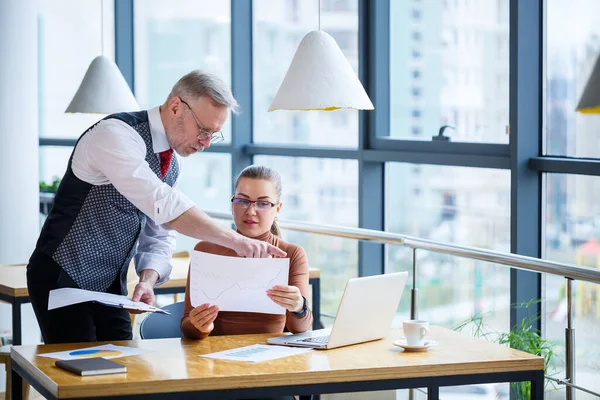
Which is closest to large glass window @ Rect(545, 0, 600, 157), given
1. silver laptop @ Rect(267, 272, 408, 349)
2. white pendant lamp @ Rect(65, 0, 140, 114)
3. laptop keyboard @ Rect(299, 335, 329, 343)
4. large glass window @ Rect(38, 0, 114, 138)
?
silver laptop @ Rect(267, 272, 408, 349)

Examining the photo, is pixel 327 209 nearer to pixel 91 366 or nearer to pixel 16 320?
pixel 16 320

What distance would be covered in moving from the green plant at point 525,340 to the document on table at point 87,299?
154cm

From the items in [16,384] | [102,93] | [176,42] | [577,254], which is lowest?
[16,384]

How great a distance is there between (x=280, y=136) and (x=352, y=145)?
72 centimetres

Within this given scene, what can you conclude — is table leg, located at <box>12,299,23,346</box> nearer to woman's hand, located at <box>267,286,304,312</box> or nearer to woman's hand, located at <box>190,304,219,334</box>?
woman's hand, located at <box>190,304,219,334</box>

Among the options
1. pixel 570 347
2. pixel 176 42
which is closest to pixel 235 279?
pixel 570 347

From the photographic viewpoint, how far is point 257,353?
2.38m

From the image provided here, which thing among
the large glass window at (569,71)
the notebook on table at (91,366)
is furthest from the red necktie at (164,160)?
the large glass window at (569,71)

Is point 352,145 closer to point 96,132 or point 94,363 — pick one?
point 96,132

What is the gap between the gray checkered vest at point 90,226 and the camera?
2576 mm

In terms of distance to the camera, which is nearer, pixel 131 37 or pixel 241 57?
pixel 241 57

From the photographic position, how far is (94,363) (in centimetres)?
217

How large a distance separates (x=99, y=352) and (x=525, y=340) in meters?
1.89

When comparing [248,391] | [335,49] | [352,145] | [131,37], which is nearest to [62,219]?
[248,391]
